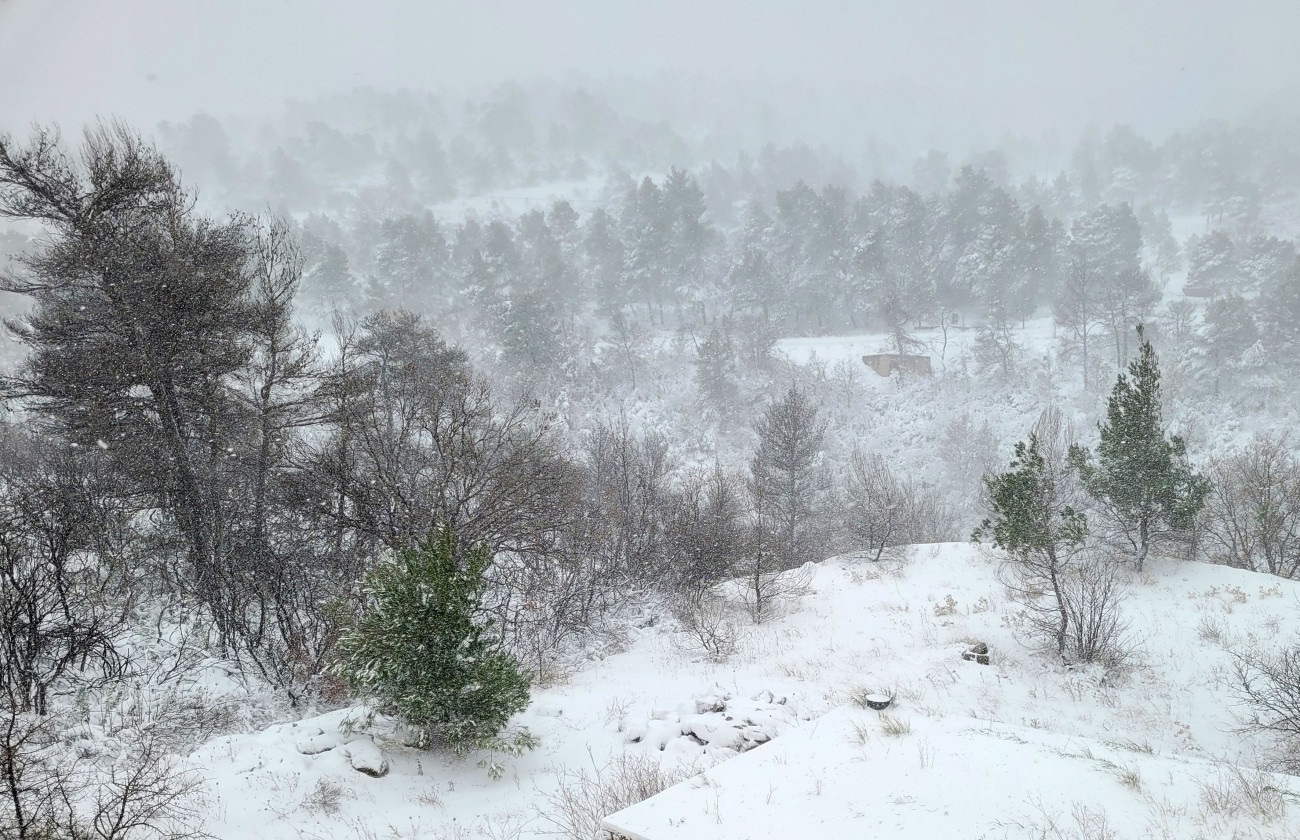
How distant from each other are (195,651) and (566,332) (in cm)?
3765

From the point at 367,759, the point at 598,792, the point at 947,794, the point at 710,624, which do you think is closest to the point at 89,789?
the point at 367,759

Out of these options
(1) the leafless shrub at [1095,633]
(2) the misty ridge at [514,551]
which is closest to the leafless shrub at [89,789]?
(2) the misty ridge at [514,551]

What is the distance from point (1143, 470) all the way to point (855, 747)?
1512 centimetres

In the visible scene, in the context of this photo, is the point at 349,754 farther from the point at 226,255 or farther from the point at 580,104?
the point at 580,104

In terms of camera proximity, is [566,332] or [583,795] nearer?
[583,795]

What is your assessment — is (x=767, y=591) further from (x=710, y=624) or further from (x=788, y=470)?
(x=788, y=470)

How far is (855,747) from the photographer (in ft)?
21.6

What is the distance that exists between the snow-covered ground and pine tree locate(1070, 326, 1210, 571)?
2.22 m

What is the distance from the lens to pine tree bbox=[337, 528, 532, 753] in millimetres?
7105

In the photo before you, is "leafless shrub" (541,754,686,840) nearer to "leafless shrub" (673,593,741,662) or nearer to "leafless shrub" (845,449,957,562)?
"leafless shrub" (673,593,741,662)

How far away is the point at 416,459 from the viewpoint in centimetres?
1410

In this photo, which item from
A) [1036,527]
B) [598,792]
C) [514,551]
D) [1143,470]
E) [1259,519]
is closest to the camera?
[598,792]

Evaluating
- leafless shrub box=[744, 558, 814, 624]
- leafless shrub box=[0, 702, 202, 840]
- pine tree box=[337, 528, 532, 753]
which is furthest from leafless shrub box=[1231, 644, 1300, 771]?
leafless shrub box=[0, 702, 202, 840]

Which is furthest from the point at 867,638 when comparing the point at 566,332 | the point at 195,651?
the point at 566,332
